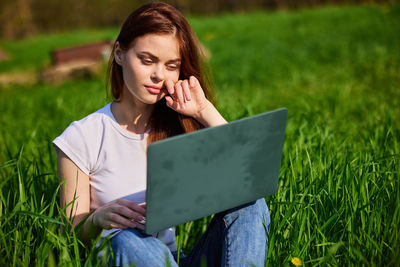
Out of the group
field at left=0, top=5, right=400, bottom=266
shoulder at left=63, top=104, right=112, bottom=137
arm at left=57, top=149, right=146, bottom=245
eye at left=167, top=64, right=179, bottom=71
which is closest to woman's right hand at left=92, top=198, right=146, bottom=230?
arm at left=57, top=149, right=146, bottom=245

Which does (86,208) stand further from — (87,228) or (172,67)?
(172,67)

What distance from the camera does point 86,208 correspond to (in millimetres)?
1343

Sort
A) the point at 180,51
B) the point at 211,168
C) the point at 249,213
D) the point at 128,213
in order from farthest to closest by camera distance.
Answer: the point at 180,51 → the point at 249,213 → the point at 128,213 → the point at 211,168

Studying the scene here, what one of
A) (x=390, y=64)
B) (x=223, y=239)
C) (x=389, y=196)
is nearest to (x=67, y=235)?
(x=223, y=239)

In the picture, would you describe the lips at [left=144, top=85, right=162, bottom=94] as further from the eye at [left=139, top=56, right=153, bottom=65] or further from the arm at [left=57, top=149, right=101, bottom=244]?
the arm at [left=57, top=149, right=101, bottom=244]

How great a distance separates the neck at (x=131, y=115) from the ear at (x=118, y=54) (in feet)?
0.51

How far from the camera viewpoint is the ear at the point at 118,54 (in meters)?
1.41

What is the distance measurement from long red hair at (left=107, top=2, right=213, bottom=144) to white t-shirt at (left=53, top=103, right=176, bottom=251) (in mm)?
115

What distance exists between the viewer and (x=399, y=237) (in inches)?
50.7

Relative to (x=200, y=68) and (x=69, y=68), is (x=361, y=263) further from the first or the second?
(x=69, y=68)

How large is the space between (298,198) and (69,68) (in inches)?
234

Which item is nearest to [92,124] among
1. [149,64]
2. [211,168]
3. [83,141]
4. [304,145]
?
[83,141]

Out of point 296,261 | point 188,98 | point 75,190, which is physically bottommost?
point 296,261

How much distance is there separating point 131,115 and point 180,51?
0.31 metres
